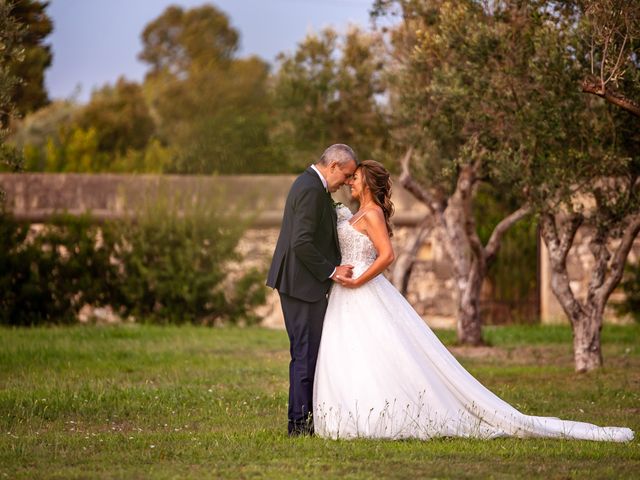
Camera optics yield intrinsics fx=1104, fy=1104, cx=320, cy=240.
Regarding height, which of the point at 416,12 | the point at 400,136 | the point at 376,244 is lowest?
the point at 376,244

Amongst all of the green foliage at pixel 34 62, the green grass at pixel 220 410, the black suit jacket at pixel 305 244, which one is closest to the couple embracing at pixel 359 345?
the black suit jacket at pixel 305 244

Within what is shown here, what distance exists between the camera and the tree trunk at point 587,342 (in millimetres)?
12156

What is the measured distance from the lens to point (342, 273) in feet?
25.0

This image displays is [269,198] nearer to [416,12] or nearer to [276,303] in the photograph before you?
[276,303]

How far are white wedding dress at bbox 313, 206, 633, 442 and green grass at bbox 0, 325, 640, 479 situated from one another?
18cm

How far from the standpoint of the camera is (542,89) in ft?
36.8

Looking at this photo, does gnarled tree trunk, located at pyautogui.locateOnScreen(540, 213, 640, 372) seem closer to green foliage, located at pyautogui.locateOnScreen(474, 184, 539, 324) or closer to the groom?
the groom

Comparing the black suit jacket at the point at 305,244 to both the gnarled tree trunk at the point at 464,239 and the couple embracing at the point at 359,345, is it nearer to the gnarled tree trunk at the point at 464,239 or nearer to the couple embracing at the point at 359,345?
the couple embracing at the point at 359,345

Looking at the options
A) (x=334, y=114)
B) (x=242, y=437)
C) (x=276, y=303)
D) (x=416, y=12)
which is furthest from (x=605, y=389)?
(x=276, y=303)

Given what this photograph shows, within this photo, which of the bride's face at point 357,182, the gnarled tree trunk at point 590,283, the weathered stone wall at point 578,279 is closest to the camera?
the bride's face at point 357,182

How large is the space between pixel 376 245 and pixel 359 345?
0.72 m

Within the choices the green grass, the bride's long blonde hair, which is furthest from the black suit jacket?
the green grass

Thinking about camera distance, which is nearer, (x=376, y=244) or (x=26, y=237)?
(x=376, y=244)

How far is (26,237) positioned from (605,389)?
10.9m
